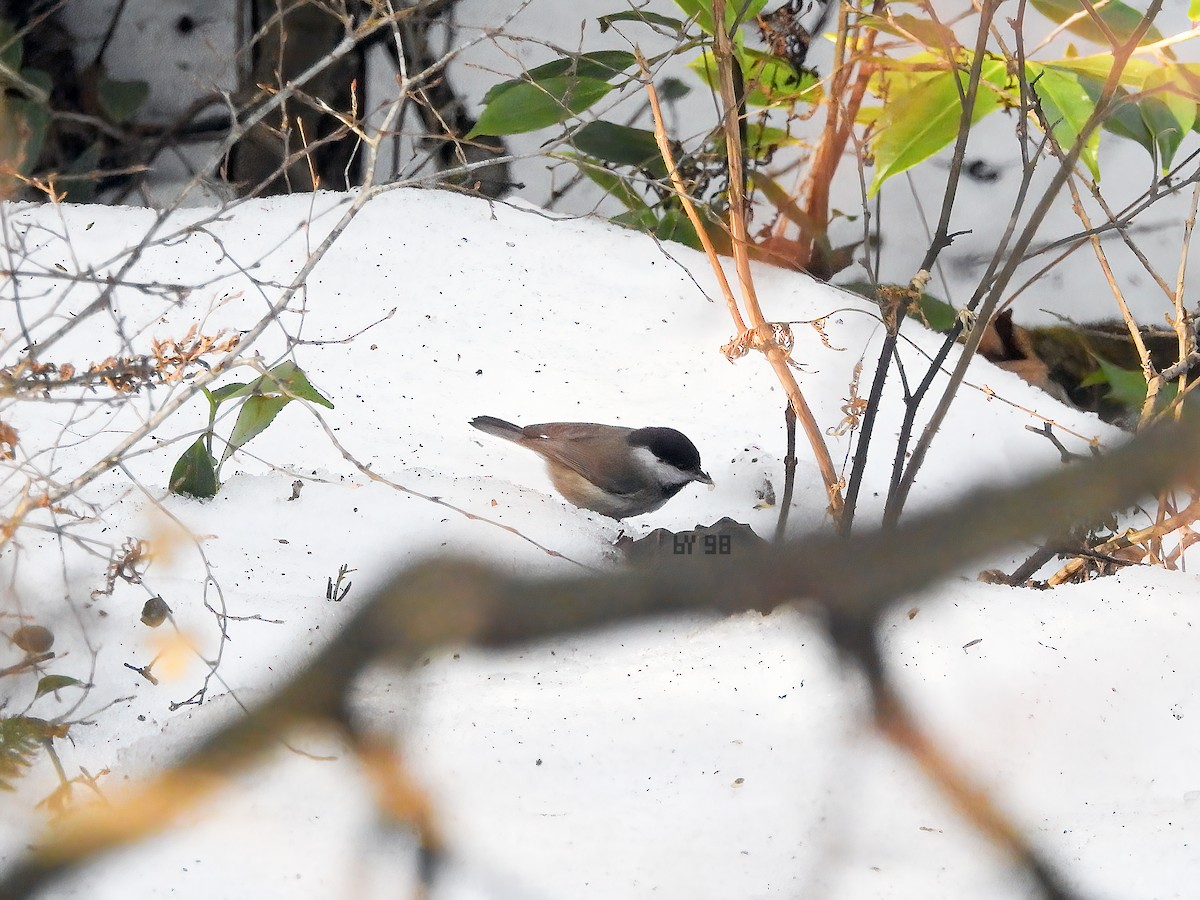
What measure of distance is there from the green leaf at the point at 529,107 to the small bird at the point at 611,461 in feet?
1.92

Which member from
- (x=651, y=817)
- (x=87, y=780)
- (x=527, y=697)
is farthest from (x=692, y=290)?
(x=87, y=780)

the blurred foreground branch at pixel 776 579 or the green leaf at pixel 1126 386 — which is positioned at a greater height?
the blurred foreground branch at pixel 776 579

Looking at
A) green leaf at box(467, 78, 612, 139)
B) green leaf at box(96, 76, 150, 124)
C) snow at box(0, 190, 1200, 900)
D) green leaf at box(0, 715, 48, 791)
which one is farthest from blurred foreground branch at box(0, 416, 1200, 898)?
green leaf at box(96, 76, 150, 124)

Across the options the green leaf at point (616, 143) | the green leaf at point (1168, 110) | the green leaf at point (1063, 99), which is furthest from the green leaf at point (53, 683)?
the green leaf at point (616, 143)

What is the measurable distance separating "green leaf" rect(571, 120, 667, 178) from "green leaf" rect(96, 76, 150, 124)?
146cm

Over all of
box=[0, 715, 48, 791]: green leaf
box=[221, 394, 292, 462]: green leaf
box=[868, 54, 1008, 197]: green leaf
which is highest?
box=[868, 54, 1008, 197]: green leaf

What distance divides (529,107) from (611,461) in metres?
0.73

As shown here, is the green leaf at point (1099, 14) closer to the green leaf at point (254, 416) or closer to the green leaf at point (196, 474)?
the green leaf at point (254, 416)

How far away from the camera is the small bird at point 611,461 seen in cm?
213

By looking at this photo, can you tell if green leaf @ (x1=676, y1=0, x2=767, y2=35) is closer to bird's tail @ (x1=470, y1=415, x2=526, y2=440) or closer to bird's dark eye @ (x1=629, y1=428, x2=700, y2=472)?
bird's dark eye @ (x1=629, y1=428, x2=700, y2=472)

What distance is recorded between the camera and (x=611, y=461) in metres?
2.15

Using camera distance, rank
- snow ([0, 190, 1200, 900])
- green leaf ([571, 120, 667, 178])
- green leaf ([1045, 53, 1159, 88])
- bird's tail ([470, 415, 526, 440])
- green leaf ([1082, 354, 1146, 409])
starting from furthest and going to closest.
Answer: green leaf ([571, 120, 667, 178]) → green leaf ([1082, 354, 1146, 409]) → bird's tail ([470, 415, 526, 440]) → green leaf ([1045, 53, 1159, 88]) → snow ([0, 190, 1200, 900])

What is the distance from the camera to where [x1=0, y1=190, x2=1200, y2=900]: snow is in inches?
44.9

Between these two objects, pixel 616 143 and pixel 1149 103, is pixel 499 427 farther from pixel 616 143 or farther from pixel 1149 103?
pixel 1149 103
